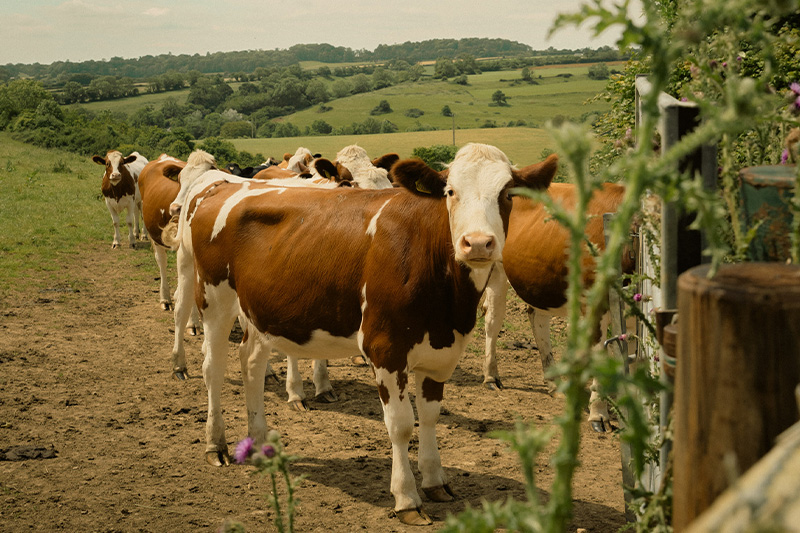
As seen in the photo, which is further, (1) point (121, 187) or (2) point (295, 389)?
(1) point (121, 187)

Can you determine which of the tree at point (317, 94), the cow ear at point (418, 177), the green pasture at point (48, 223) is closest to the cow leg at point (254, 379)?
the cow ear at point (418, 177)

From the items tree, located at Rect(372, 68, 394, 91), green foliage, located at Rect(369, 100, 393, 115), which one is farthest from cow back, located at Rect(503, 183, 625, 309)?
tree, located at Rect(372, 68, 394, 91)

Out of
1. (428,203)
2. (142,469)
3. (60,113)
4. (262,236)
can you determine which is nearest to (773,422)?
(428,203)

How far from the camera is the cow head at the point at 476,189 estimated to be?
4137 millimetres

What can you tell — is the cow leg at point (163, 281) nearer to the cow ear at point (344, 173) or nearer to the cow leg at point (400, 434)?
the cow ear at point (344, 173)

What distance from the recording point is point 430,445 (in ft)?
16.7

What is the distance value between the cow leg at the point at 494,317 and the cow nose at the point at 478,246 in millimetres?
3449

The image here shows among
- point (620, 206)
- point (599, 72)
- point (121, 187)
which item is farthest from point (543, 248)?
point (599, 72)

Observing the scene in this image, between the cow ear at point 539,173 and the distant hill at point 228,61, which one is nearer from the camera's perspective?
the cow ear at point 539,173

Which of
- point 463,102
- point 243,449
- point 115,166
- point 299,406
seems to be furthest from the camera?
point 463,102

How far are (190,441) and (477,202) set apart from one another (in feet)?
11.1

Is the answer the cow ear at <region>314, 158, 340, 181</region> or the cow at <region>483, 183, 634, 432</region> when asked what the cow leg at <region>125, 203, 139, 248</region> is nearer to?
the cow ear at <region>314, 158, 340, 181</region>

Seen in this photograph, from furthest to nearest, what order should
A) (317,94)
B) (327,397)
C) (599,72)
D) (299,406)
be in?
(317,94) → (599,72) → (327,397) → (299,406)

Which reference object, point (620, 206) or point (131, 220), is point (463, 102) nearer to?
point (131, 220)
